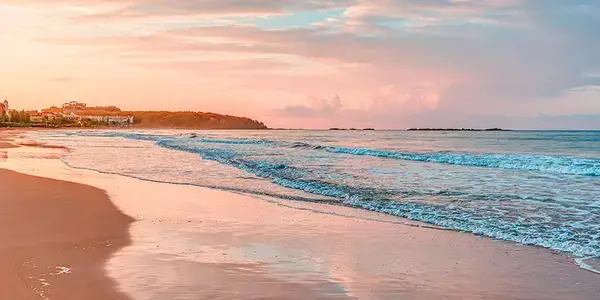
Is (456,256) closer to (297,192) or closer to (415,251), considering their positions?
(415,251)

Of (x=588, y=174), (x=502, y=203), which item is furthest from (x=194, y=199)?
(x=588, y=174)

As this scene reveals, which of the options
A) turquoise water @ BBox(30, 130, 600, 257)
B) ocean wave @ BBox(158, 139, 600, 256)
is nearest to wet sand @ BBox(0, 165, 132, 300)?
turquoise water @ BBox(30, 130, 600, 257)

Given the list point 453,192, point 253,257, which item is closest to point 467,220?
point 453,192

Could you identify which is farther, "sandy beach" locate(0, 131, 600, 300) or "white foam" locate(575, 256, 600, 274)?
"white foam" locate(575, 256, 600, 274)

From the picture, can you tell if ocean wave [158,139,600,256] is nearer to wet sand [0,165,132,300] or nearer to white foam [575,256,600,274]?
white foam [575,256,600,274]

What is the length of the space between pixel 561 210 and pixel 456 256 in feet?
17.0

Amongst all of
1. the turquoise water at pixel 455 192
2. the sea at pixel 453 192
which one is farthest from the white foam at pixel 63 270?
the turquoise water at pixel 455 192

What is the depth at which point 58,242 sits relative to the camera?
7.90 m

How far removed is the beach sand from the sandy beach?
2 centimetres

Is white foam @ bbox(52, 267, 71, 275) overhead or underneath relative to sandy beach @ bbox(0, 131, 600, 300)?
overhead

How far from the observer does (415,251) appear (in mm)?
7895

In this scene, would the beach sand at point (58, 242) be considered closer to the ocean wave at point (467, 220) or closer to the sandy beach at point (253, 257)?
the sandy beach at point (253, 257)

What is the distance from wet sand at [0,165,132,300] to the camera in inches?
221

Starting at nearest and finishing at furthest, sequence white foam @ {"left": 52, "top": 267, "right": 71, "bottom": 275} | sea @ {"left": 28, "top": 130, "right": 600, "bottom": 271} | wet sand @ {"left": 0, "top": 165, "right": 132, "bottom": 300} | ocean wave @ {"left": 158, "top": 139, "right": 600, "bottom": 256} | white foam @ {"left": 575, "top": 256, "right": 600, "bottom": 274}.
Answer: wet sand @ {"left": 0, "top": 165, "right": 132, "bottom": 300} → white foam @ {"left": 52, "top": 267, "right": 71, "bottom": 275} → white foam @ {"left": 575, "top": 256, "right": 600, "bottom": 274} → ocean wave @ {"left": 158, "top": 139, "right": 600, "bottom": 256} → sea @ {"left": 28, "top": 130, "right": 600, "bottom": 271}
